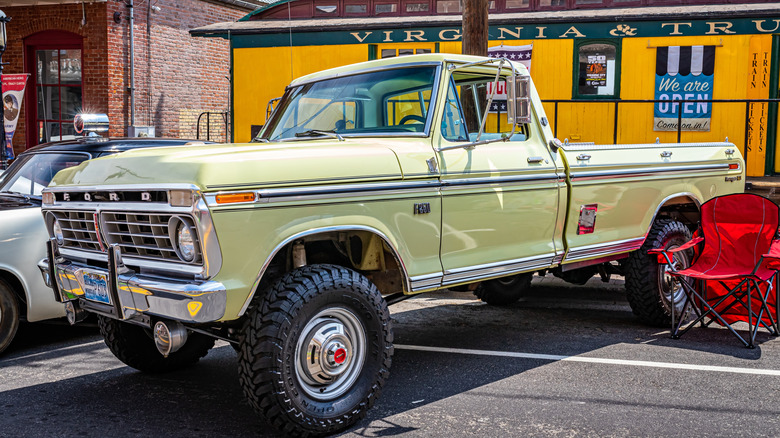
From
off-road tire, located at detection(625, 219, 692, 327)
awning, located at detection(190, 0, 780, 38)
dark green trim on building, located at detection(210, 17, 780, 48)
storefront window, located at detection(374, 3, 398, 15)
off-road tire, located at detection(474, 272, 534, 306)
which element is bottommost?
off-road tire, located at detection(474, 272, 534, 306)

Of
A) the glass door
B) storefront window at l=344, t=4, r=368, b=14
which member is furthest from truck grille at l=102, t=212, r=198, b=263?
the glass door

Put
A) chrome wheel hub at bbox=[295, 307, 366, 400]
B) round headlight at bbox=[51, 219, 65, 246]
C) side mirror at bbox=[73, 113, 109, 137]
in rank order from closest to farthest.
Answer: chrome wheel hub at bbox=[295, 307, 366, 400]
round headlight at bbox=[51, 219, 65, 246]
side mirror at bbox=[73, 113, 109, 137]

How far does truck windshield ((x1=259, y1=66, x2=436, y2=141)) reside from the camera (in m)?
4.91

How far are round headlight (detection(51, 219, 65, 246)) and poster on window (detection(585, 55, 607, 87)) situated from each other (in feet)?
33.8

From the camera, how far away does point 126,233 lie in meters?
3.99

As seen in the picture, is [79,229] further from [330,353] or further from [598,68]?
[598,68]

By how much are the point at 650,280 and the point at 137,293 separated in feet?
13.9

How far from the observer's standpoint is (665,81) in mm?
12727

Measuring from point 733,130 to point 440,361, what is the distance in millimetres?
9229

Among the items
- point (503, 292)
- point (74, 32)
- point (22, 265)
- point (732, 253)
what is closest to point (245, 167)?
point (22, 265)

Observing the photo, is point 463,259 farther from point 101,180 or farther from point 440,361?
point 101,180

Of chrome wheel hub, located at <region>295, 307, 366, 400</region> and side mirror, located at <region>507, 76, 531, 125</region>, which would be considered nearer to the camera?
chrome wheel hub, located at <region>295, 307, 366, 400</region>

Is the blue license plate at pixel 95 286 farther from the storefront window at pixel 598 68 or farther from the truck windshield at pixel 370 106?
the storefront window at pixel 598 68

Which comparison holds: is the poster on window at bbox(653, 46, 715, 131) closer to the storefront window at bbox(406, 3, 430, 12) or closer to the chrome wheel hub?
the storefront window at bbox(406, 3, 430, 12)
